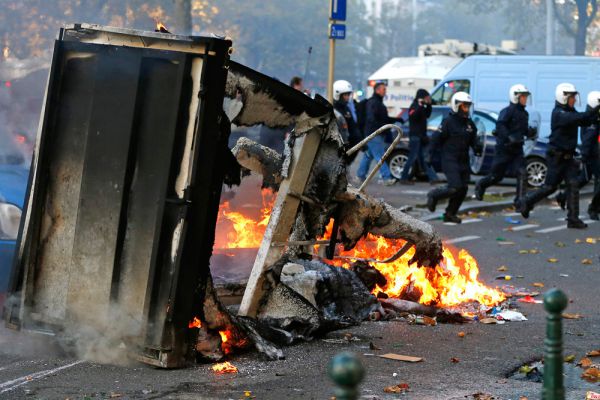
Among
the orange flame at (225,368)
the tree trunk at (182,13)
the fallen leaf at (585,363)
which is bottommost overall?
the orange flame at (225,368)

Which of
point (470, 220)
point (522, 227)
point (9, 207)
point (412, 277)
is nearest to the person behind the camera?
point (9, 207)

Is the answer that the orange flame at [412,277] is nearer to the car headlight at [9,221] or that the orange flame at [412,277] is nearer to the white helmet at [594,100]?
the car headlight at [9,221]

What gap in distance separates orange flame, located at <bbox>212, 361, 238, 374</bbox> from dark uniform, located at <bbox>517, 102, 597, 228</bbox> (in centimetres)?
917

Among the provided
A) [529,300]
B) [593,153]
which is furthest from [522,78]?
[529,300]

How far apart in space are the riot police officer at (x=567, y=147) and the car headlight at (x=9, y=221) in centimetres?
877

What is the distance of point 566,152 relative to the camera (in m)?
14.4

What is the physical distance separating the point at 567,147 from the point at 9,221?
8.93 meters

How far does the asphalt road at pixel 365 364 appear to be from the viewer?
18.9 ft

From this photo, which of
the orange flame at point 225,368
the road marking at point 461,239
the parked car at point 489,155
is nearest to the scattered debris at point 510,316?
the orange flame at point 225,368

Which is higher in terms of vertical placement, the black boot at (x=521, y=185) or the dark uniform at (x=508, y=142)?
the dark uniform at (x=508, y=142)

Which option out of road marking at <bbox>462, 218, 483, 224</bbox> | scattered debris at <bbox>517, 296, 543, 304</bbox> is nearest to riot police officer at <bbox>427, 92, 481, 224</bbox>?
road marking at <bbox>462, 218, 483, 224</bbox>

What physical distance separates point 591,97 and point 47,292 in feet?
37.7

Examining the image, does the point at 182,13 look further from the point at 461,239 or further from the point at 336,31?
the point at 461,239

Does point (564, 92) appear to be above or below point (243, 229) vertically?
above
